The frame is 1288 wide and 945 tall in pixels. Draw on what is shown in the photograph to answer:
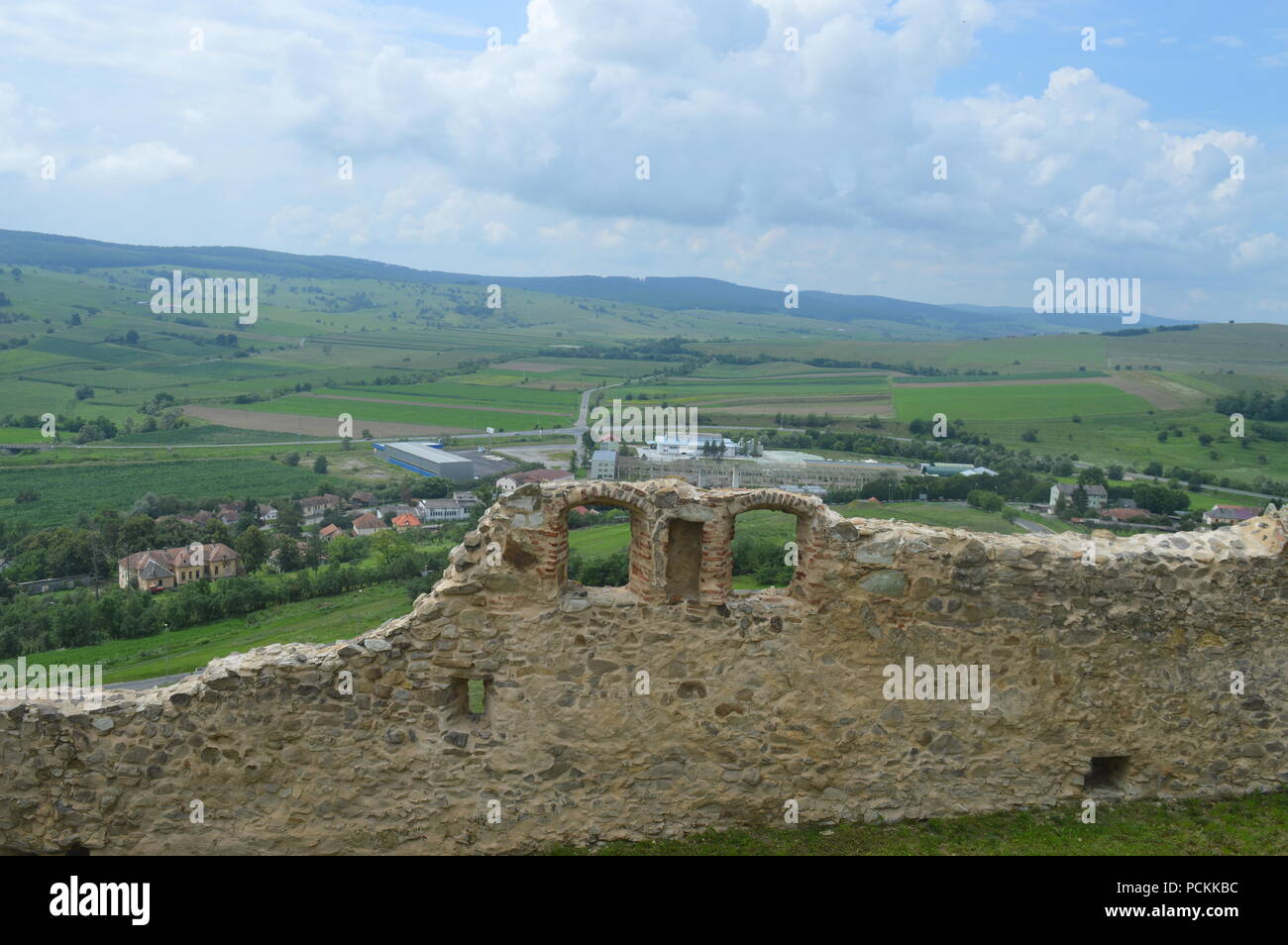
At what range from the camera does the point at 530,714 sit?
766 centimetres

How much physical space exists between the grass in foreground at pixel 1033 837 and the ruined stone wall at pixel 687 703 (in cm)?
17

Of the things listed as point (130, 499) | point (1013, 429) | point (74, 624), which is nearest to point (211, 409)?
point (130, 499)

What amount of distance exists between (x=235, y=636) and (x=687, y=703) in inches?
1038

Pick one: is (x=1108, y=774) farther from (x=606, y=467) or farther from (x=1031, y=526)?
(x=606, y=467)

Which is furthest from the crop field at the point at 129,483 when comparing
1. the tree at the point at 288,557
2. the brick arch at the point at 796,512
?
the brick arch at the point at 796,512

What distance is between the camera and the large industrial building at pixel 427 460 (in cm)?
6328

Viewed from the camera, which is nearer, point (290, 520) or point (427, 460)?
point (290, 520)

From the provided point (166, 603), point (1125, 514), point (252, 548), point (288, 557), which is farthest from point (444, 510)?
point (1125, 514)

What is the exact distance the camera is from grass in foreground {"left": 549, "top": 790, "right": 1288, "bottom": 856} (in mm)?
7523

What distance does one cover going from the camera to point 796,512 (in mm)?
7891

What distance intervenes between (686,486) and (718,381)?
10993cm

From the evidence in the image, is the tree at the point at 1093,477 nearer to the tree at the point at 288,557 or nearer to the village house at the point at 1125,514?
the village house at the point at 1125,514

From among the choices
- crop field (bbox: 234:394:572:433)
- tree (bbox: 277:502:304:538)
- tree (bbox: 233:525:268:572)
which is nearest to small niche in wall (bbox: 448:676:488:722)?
tree (bbox: 233:525:268:572)

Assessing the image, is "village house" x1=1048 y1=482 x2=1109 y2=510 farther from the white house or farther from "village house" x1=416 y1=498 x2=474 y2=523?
"village house" x1=416 y1=498 x2=474 y2=523
